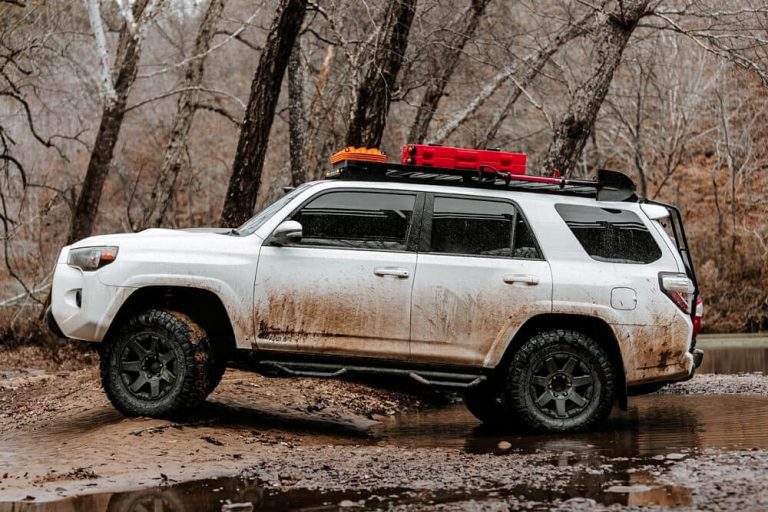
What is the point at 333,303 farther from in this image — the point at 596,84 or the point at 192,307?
the point at 596,84

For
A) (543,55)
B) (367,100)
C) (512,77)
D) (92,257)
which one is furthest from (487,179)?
(543,55)

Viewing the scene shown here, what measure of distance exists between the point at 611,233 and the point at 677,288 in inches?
27.7

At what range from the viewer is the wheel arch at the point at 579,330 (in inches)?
322

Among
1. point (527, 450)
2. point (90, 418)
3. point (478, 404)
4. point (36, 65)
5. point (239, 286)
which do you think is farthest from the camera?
point (36, 65)

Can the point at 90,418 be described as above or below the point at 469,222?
below

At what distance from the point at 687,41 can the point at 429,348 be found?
27160 mm

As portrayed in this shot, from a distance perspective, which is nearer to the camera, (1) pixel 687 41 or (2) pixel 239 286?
(2) pixel 239 286

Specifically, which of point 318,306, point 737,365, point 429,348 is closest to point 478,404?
point 429,348

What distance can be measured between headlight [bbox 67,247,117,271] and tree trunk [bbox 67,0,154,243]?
9.94m

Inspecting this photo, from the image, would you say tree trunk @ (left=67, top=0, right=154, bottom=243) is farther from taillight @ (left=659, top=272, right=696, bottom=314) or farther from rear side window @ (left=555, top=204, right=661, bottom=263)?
taillight @ (left=659, top=272, right=696, bottom=314)

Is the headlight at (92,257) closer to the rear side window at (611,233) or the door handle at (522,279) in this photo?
the door handle at (522,279)

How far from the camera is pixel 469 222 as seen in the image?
326 inches

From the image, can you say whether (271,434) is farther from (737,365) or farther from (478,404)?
(737,365)

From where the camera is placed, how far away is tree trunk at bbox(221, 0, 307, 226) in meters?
12.8
